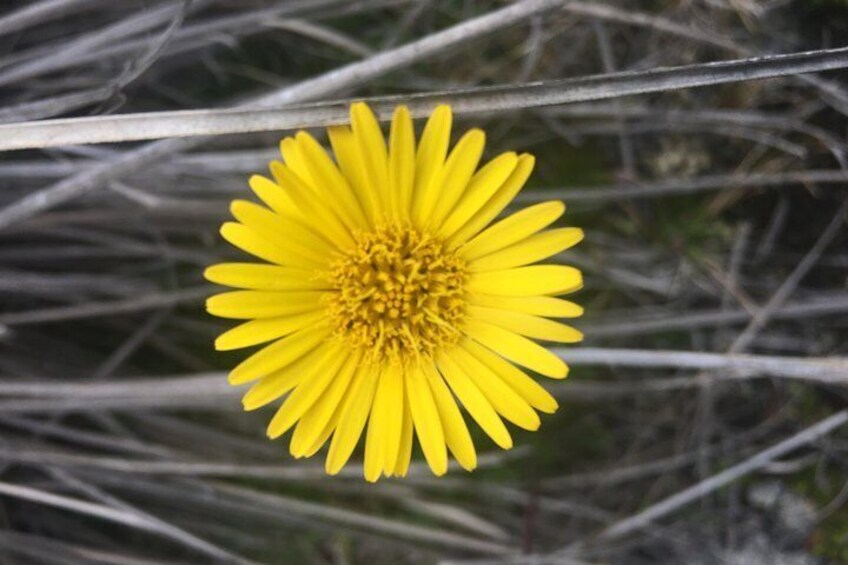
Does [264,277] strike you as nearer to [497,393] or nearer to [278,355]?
[278,355]

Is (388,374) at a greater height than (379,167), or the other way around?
(379,167)

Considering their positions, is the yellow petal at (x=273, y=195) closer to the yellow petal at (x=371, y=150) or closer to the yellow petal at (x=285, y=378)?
the yellow petal at (x=371, y=150)

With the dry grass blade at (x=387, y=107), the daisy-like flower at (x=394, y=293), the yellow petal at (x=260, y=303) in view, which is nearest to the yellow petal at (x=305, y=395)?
the daisy-like flower at (x=394, y=293)

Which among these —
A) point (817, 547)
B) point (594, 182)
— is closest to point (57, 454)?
point (594, 182)

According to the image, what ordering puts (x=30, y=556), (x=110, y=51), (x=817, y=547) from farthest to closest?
(x=817, y=547)
(x=30, y=556)
(x=110, y=51)

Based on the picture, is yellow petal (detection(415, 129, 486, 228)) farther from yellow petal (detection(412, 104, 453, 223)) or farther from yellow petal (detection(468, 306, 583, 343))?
yellow petal (detection(468, 306, 583, 343))

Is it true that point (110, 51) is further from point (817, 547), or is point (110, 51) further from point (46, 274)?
point (817, 547)
